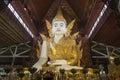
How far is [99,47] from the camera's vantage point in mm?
12406

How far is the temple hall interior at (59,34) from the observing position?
8.12 m

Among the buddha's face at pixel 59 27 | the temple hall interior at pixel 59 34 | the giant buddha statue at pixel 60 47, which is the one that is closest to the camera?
the giant buddha statue at pixel 60 47

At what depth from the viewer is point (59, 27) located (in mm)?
8664

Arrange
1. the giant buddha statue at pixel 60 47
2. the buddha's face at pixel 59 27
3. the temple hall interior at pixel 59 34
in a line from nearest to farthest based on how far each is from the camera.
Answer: the giant buddha statue at pixel 60 47 < the temple hall interior at pixel 59 34 < the buddha's face at pixel 59 27

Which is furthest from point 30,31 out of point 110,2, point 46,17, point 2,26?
point 110,2

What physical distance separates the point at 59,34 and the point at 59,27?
12.3 inches

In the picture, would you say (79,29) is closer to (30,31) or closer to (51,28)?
(30,31)

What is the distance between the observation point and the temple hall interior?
8117 mm

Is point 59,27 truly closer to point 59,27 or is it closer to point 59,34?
point 59,27

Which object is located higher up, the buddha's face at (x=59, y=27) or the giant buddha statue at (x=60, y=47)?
the buddha's face at (x=59, y=27)

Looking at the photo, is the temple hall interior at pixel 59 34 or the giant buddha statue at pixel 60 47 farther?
the temple hall interior at pixel 59 34

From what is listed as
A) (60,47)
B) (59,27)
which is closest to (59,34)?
(59,27)

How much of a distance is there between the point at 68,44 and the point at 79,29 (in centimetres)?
435

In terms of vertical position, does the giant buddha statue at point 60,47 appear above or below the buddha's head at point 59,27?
below
